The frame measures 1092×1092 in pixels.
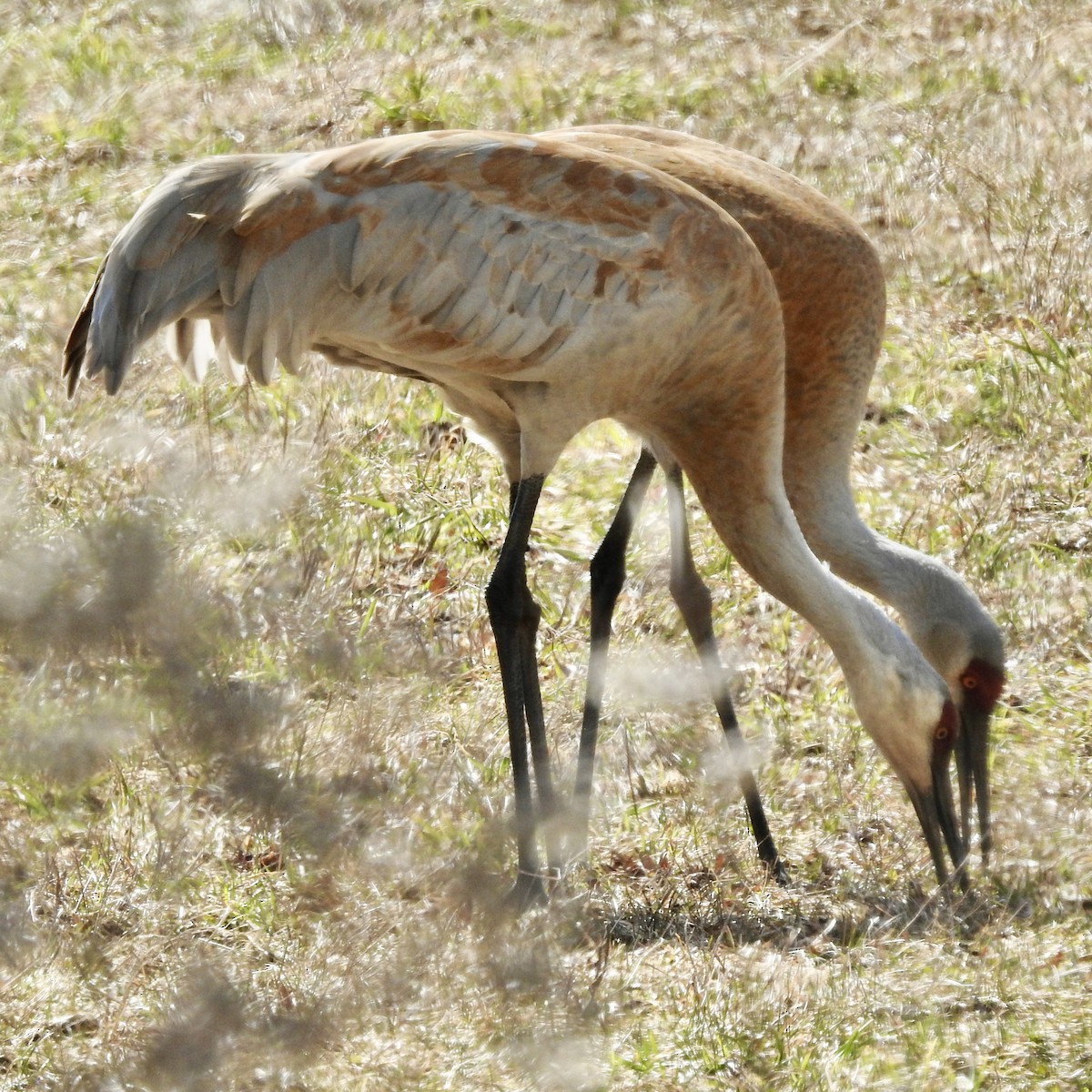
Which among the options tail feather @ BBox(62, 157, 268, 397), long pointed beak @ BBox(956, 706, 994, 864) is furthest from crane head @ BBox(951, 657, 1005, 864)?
tail feather @ BBox(62, 157, 268, 397)

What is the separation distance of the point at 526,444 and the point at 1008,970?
65.5 inches

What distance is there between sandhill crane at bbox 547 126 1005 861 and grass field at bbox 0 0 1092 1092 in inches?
12.2

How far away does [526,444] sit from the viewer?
4141 millimetres

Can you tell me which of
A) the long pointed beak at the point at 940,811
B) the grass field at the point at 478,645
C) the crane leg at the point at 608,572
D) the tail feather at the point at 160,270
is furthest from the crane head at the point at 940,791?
the tail feather at the point at 160,270

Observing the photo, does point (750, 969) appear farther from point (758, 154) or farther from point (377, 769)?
point (758, 154)

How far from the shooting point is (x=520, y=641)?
14.2ft

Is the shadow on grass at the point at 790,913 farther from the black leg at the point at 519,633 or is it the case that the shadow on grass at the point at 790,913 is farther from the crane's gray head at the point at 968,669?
the black leg at the point at 519,633

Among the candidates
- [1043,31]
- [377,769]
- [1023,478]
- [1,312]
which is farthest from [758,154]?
[377,769]

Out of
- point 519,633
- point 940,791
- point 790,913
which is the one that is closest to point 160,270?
point 519,633

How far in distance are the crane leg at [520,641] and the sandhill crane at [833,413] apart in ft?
0.47

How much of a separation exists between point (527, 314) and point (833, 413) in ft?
3.19

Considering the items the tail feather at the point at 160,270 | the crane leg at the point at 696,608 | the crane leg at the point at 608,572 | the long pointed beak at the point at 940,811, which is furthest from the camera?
the crane leg at the point at 608,572

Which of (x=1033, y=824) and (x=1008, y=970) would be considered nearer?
(x=1008, y=970)

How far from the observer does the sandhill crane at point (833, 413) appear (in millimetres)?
4160
